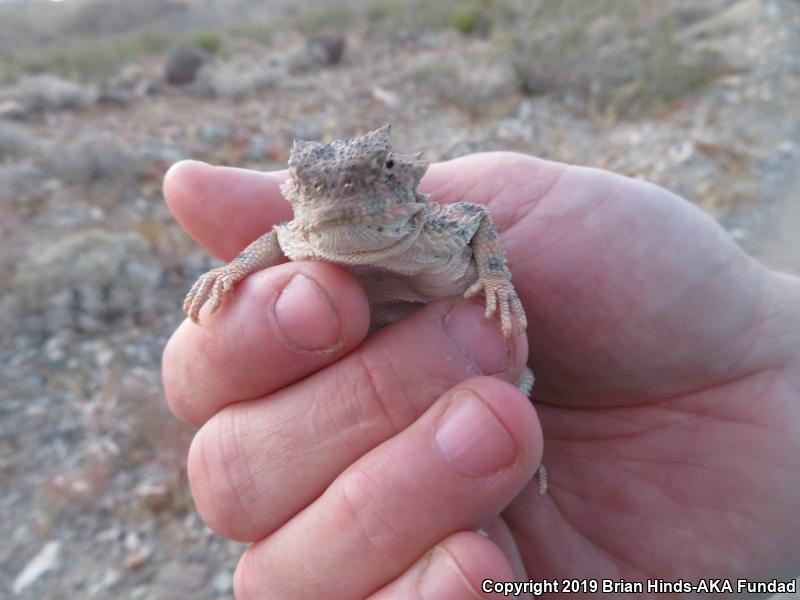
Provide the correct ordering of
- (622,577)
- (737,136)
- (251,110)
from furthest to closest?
(251,110) → (737,136) → (622,577)

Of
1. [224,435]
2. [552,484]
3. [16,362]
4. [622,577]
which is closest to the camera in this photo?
[224,435]

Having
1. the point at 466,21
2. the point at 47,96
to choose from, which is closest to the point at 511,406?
the point at 47,96

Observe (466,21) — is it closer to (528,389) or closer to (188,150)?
(188,150)

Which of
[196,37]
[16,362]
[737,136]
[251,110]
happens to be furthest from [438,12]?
[16,362]

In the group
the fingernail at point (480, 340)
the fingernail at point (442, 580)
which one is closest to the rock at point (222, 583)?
the fingernail at point (442, 580)

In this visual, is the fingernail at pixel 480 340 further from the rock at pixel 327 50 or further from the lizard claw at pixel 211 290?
the rock at pixel 327 50

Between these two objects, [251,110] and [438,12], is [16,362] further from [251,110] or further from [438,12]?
[438,12]
